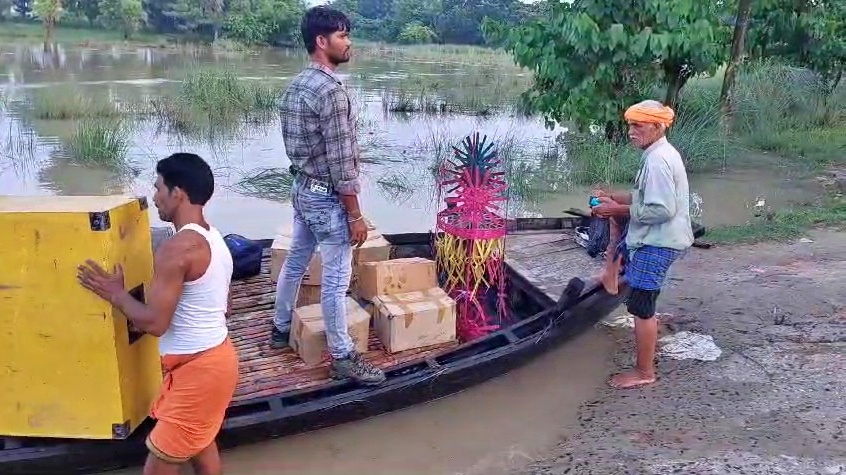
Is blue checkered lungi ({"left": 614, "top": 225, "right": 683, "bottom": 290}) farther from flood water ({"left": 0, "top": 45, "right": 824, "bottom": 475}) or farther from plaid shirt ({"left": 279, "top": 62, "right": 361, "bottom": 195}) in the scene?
plaid shirt ({"left": 279, "top": 62, "right": 361, "bottom": 195})

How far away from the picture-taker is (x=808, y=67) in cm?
1518

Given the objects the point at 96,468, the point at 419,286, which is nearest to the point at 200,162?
the point at 96,468

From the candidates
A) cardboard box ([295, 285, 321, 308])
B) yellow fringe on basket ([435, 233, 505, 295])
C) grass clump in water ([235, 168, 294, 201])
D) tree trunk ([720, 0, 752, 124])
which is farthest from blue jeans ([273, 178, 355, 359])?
tree trunk ([720, 0, 752, 124])

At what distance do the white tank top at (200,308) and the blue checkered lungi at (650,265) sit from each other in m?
2.22

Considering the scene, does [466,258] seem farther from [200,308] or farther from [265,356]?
[200,308]

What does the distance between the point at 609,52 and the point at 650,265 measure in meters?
7.27

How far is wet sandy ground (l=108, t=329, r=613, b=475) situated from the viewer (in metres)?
3.68

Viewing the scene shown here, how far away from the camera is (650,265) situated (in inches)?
155

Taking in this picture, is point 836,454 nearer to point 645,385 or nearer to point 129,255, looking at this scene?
point 645,385

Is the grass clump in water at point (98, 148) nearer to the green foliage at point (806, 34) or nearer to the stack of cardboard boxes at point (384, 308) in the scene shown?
the stack of cardboard boxes at point (384, 308)

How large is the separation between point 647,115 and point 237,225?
585 cm

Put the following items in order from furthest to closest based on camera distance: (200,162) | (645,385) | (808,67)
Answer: (808,67), (645,385), (200,162)

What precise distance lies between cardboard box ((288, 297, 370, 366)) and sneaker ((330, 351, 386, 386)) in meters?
0.23

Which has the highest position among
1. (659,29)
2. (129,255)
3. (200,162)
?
(659,29)
